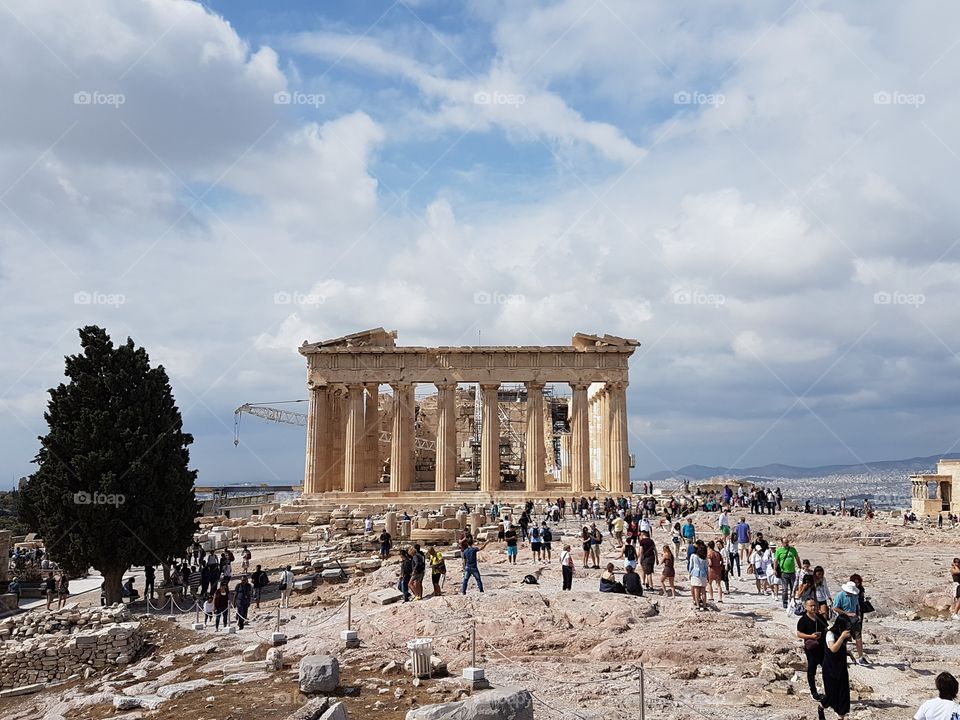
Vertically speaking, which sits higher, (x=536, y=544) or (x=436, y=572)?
(x=536, y=544)

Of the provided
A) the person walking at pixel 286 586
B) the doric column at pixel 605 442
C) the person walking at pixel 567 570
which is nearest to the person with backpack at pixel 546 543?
the person walking at pixel 567 570

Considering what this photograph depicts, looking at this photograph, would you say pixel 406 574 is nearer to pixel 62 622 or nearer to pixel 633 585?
pixel 633 585

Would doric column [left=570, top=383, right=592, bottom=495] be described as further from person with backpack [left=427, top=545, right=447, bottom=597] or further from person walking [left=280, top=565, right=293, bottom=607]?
person with backpack [left=427, top=545, right=447, bottom=597]

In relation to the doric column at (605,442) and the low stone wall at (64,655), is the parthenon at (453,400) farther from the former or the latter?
the low stone wall at (64,655)

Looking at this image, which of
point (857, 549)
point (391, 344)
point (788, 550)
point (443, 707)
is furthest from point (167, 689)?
point (391, 344)

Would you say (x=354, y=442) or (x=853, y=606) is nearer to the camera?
(x=853, y=606)

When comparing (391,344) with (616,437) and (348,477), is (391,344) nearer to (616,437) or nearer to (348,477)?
(348,477)

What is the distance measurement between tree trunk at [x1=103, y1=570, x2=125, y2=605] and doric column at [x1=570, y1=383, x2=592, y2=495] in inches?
1105

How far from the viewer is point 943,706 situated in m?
8.27

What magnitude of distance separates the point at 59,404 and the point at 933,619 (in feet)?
94.7

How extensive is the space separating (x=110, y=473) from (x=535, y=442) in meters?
28.1

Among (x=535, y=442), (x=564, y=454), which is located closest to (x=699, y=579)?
(x=535, y=442)

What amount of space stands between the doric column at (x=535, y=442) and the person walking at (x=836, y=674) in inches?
1546

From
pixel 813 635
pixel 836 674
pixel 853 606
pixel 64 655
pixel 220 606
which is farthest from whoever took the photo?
pixel 220 606
